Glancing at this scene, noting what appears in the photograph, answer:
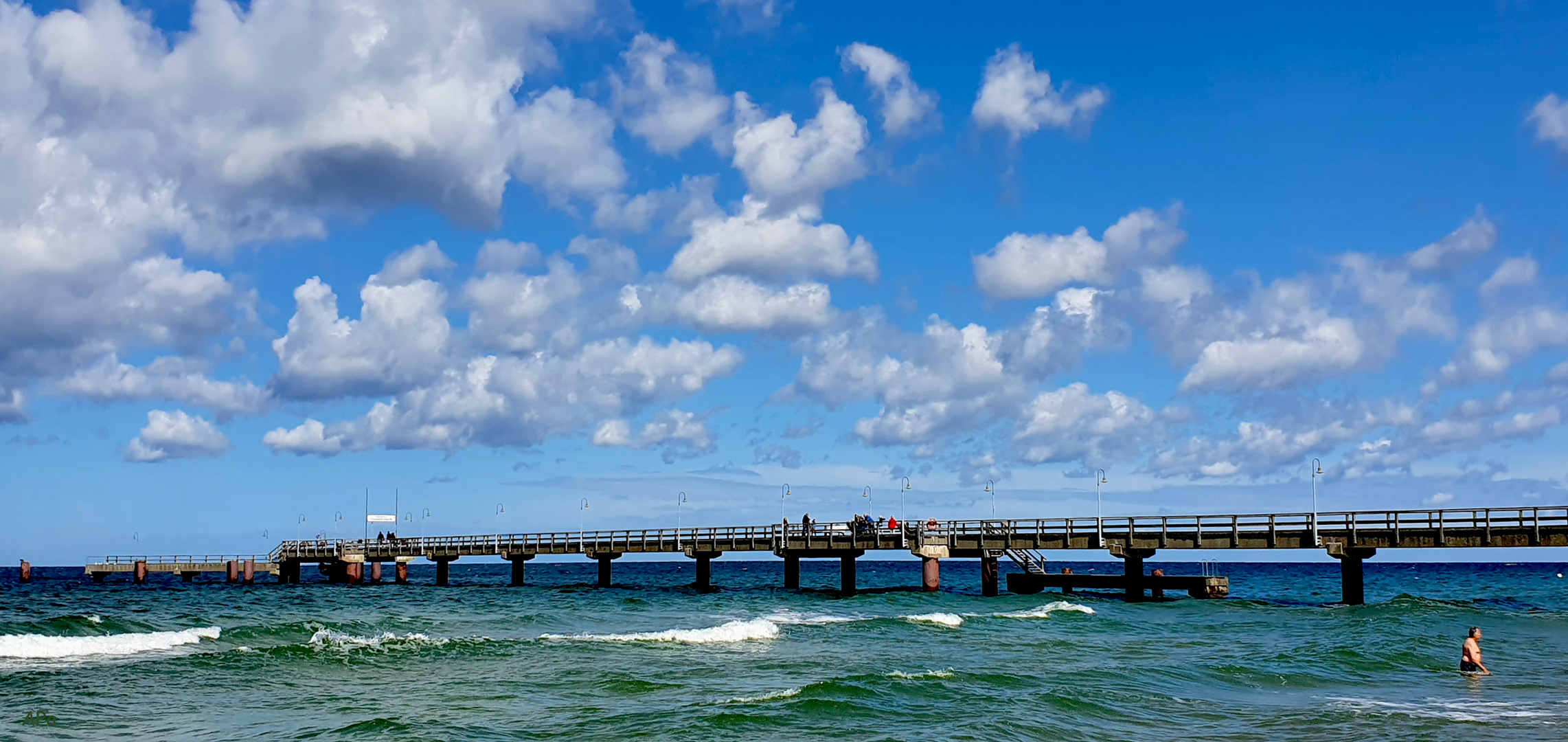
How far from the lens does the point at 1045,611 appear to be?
Answer: 39656mm

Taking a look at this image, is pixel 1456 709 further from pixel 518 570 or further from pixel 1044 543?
pixel 518 570

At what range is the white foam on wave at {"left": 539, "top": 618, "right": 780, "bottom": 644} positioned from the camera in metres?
30.6

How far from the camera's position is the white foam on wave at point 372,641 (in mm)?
28531

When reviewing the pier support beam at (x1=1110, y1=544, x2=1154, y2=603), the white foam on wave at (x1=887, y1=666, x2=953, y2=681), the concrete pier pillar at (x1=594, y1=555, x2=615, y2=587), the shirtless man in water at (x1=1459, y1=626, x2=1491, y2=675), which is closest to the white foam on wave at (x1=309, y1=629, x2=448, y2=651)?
the white foam on wave at (x1=887, y1=666, x2=953, y2=681)

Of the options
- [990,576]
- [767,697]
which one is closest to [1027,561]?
[990,576]

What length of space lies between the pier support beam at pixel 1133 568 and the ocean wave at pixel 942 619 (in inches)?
415

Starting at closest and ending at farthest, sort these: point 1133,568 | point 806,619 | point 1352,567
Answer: point 806,619 < point 1352,567 < point 1133,568

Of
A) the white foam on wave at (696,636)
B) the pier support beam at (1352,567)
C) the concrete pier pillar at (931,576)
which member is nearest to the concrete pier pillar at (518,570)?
the concrete pier pillar at (931,576)

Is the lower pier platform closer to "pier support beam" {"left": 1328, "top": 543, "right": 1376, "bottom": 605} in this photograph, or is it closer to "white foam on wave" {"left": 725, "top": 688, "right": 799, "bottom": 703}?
"pier support beam" {"left": 1328, "top": 543, "right": 1376, "bottom": 605}

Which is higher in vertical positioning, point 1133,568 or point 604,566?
point 1133,568

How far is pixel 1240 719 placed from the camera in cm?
1864

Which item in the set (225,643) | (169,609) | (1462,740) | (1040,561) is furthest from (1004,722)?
(169,609)

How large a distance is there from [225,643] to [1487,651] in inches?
1199

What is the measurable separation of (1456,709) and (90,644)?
29330 millimetres
